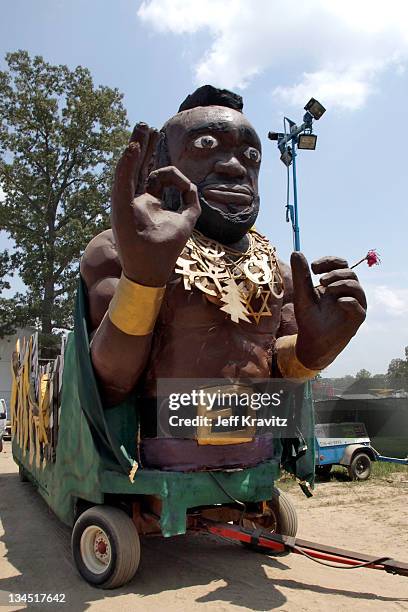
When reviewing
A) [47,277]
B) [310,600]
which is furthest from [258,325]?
[47,277]

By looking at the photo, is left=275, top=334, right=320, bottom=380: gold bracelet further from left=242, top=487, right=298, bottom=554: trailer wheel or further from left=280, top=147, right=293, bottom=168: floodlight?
left=280, top=147, right=293, bottom=168: floodlight

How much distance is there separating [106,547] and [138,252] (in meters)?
1.90

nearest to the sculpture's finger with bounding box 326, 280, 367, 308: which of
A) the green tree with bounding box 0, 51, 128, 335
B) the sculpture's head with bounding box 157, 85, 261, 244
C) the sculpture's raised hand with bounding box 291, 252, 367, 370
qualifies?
the sculpture's raised hand with bounding box 291, 252, 367, 370

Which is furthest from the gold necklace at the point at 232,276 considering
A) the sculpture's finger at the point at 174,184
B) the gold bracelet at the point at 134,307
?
the sculpture's finger at the point at 174,184

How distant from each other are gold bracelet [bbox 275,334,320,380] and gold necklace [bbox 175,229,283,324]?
0.91 ft

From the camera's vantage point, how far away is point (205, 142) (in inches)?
146

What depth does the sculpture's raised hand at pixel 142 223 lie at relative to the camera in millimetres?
2836

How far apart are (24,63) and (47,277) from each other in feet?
23.5

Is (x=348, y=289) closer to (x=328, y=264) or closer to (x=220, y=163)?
(x=328, y=264)

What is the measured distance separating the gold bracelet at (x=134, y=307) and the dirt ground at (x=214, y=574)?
5.08ft

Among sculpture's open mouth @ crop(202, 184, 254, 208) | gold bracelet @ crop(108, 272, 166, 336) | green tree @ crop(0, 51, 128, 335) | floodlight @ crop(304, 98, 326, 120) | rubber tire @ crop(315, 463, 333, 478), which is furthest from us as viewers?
green tree @ crop(0, 51, 128, 335)

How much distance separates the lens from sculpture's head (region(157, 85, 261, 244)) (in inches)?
145

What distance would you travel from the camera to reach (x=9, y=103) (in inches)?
730

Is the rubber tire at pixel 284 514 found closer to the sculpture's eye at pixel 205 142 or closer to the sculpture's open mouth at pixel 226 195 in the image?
the sculpture's open mouth at pixel 226 195
